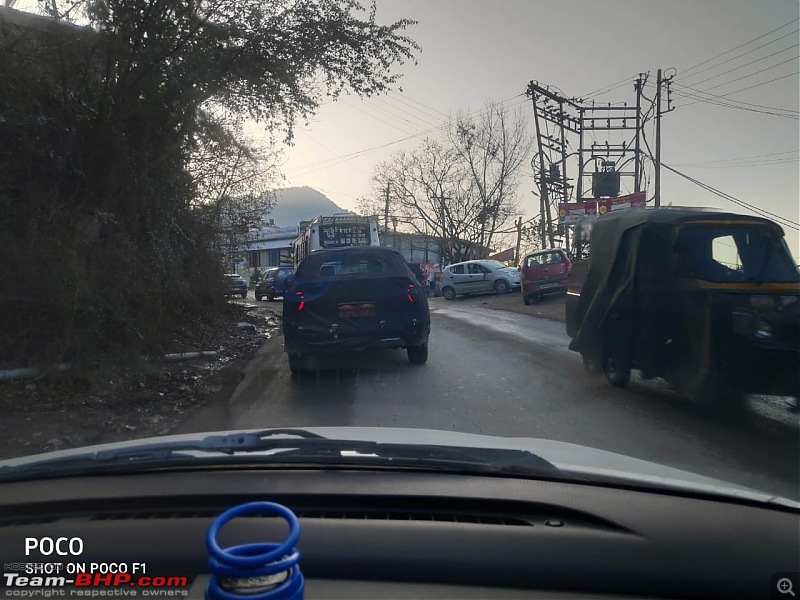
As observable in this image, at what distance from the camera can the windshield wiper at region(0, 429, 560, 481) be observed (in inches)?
120

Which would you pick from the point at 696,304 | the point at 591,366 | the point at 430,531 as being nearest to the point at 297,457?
the point at 430,531

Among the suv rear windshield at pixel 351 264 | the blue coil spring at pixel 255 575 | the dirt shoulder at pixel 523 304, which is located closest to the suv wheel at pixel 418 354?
the suv rear windshield at pixel 351 264

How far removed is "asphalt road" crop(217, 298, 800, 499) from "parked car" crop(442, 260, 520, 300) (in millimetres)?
18586

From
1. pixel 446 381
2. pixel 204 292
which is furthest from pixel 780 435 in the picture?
pixel 204 292

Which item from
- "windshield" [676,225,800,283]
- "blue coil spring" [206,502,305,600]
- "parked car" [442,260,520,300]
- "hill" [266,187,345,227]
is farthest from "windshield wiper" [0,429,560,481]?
"hill" [266,187,345,227]

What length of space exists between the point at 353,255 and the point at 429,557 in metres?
8.24

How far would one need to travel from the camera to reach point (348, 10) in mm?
13633

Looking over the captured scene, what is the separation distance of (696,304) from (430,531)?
5.40 metres

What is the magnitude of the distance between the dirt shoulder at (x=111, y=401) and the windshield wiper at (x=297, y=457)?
12.6 ft

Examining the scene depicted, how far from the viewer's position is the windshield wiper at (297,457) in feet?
9.97

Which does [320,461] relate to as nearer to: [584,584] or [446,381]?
[584,584]

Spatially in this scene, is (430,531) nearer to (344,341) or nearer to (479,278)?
(344,341)

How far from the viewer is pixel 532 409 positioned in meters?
7.49

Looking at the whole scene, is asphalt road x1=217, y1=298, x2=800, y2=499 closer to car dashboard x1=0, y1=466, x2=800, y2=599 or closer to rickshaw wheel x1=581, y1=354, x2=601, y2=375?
rickshaw wheel x1=581, y1=354, x2=601, y2=375
